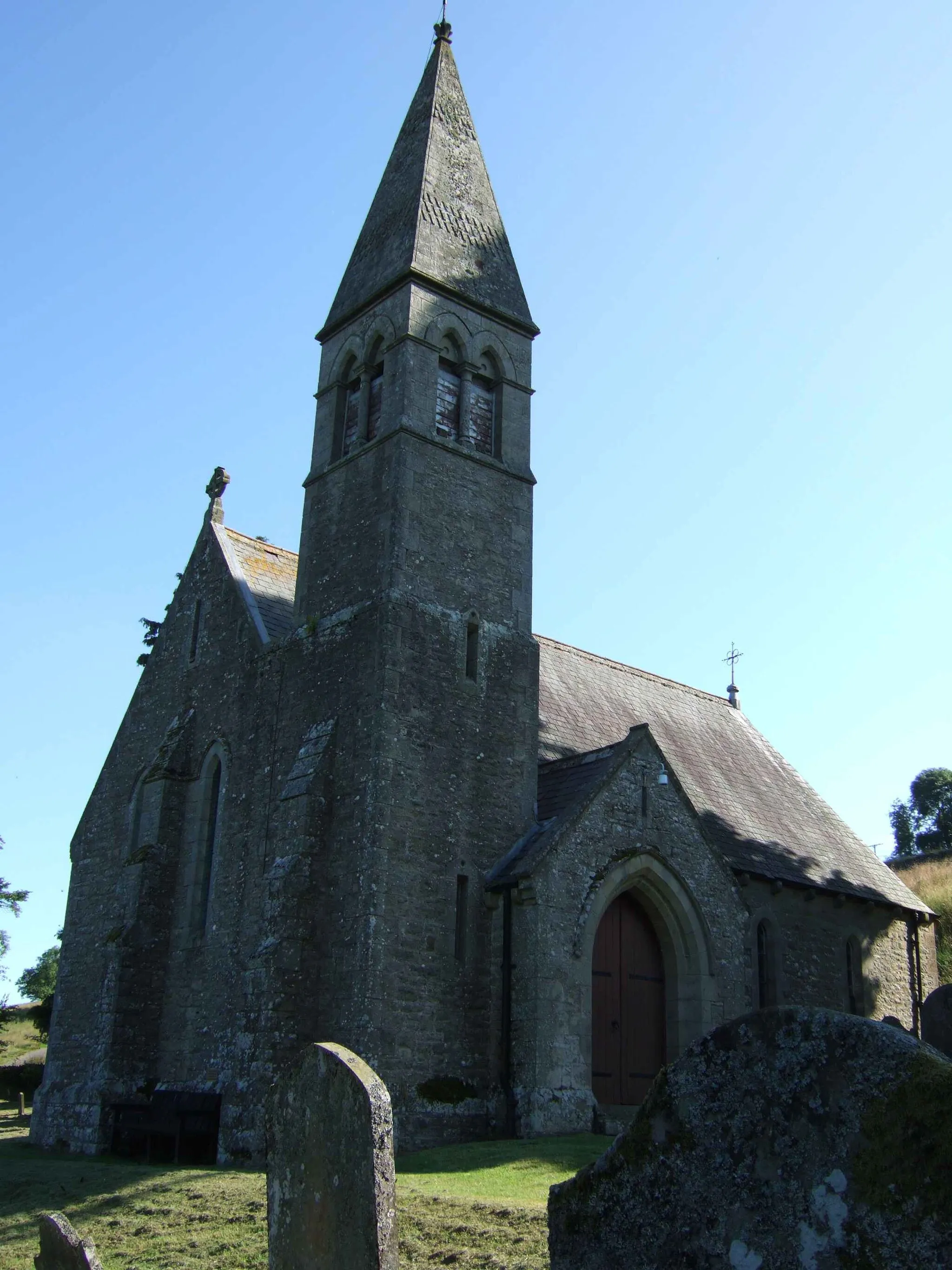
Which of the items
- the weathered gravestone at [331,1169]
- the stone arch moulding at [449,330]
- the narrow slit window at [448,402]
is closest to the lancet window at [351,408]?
the narrow slit window at [448,402]

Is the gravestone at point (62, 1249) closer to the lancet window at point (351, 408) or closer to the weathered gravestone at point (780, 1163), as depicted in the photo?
the weathered gravestone at point (780, 1163)

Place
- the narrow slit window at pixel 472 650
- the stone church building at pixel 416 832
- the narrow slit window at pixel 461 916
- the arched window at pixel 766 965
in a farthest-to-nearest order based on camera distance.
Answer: the arched window at pixel 766 965 → the narrow slit window at pixel 472 650 → the narrow slit window at pixel 461 916 → the stone church building at pixel 416 832

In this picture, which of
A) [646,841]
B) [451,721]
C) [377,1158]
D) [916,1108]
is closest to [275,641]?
[451,721]

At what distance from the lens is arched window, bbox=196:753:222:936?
2016 centimetres

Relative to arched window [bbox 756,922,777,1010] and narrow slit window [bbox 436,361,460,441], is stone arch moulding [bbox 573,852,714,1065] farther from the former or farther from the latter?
narrow slit window [bbox 436,361,460,441]

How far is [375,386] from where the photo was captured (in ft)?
69.4

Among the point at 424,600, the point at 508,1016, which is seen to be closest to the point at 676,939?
the point at 508,1016

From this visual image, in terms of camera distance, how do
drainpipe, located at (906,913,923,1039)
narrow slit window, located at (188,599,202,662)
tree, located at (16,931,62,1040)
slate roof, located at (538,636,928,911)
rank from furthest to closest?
tree, located at (16,931,62,1040) < drainpipe, located at (906,913,923,1039) < narrow slit window, located at (188,599,202,662) < slate roof, located at (538,636,928,911)

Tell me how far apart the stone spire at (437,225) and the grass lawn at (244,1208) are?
1432cm

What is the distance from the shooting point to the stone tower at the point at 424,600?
16.5 m

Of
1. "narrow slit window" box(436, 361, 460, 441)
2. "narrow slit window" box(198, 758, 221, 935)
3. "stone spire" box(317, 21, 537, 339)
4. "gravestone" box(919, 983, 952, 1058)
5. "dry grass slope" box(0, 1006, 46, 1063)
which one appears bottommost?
"dry grass slope" box(0, 1006, 46, 1063)

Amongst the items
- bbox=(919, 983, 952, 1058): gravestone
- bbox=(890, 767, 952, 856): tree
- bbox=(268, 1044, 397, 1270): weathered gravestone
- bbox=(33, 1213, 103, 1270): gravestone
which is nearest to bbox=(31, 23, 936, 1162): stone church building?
bbox=(919, 983, 952, 1058): gravestone

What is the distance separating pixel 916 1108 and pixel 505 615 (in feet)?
52.2

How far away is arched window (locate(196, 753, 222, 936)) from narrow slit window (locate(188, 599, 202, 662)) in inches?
103
